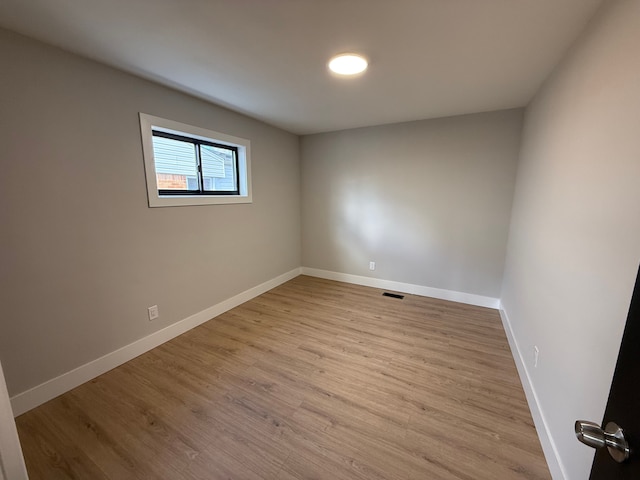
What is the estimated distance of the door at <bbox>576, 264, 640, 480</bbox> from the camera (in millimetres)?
487

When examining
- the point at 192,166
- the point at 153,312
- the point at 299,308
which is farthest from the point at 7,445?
the point at 299,308

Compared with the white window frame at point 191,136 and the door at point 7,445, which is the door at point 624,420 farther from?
the white window frame at point 191,136

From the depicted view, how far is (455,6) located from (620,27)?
0.68 meters

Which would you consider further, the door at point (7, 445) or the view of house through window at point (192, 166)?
the view of house through window at point (192, 166)

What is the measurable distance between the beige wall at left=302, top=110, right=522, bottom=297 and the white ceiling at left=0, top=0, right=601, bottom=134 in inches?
29.3

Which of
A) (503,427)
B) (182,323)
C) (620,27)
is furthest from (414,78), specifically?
(182,323)

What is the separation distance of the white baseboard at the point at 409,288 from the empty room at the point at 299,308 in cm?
24

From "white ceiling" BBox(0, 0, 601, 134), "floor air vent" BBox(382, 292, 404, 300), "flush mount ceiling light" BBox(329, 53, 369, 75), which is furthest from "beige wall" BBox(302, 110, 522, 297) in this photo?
"flush mount ceiling light" BBox(329, 53, 369, 75)

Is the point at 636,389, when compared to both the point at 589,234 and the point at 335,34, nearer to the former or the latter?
the point at 589,234

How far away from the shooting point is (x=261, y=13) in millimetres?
1350

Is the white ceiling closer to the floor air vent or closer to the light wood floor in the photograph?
the light wood floor

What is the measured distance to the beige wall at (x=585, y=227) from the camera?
938 millimetres

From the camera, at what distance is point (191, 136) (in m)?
2.61

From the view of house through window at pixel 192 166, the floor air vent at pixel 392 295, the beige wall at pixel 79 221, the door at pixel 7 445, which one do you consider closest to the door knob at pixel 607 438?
the door at pixel 7 445
